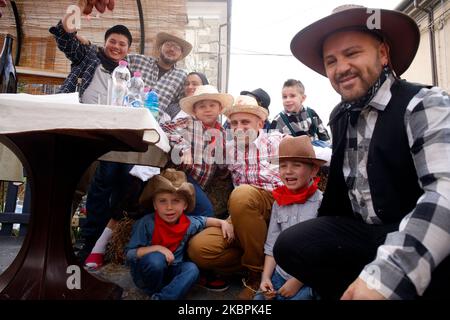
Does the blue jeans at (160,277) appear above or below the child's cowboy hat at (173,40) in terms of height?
below

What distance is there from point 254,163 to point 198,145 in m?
0.46

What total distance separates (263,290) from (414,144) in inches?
43.2

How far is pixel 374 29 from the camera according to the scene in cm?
134

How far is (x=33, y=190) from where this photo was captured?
5.25ft

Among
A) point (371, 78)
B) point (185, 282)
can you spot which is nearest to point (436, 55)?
point (371, 78)

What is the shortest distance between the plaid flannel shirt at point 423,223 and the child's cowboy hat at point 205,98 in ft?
5.54

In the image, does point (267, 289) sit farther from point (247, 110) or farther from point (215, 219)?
point (247, 110)

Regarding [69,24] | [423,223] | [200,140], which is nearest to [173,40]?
[69,24]

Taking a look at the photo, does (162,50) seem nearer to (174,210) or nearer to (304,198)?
(174,210)

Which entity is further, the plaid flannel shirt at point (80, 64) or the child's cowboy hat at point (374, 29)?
the plaid flannel shirt at point (80, 64)

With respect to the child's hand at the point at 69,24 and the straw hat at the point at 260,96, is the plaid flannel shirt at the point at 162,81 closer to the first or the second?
the child's hand at the point at 69,24

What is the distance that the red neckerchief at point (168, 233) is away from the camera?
1889mm

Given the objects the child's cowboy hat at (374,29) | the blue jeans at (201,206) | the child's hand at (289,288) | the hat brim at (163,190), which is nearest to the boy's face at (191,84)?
the blue jeans at (201,206)

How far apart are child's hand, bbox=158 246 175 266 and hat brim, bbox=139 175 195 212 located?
0.35 m
